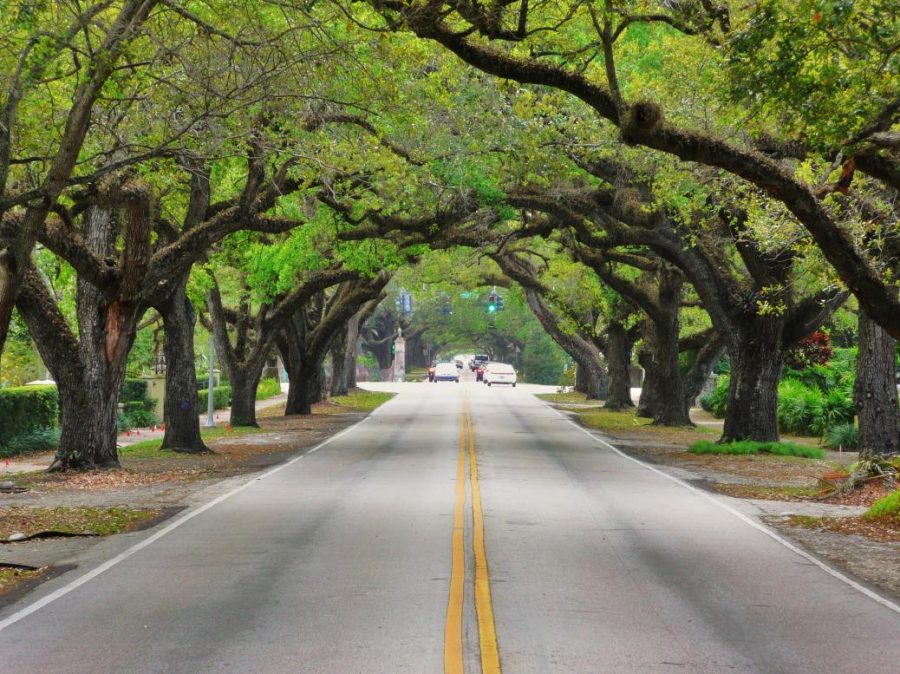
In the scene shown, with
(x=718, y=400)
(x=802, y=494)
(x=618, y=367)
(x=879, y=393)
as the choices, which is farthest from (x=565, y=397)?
(x=802, y=494)

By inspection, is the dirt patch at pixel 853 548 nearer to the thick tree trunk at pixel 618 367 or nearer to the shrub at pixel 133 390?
the shrub at pixel 133 390

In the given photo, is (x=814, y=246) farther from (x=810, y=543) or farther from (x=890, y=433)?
(x=810, y=543)

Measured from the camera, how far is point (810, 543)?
13500 mm

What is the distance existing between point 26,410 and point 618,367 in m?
26.5

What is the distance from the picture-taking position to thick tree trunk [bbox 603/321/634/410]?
4712 cm

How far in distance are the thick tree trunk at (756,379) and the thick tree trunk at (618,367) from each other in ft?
62.4

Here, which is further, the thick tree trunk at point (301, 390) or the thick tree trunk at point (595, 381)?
the thick tree trunk at point (595, 381)

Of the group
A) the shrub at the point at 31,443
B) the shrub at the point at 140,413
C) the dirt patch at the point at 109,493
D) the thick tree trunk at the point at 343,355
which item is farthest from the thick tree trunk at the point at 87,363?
the thick tree trunk at the point at 343,355

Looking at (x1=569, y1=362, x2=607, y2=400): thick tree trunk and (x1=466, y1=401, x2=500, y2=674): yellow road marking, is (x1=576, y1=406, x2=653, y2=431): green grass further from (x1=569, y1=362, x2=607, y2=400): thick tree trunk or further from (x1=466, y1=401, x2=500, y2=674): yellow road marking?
(x1=466, y1=401, x2=500, y2=674): yellow road marking

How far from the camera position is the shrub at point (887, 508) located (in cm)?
1500

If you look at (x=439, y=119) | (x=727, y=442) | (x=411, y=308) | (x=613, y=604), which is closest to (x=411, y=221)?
(x=439, y=119)

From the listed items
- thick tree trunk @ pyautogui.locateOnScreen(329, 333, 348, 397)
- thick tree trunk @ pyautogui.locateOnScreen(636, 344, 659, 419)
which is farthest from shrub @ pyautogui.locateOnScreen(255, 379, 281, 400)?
thick tree trunk @ pyautogui.locateOnScreen(636, 344, 659, 419)

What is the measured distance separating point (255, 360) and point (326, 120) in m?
16.4

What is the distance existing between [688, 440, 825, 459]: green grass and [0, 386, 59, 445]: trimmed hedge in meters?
16.4
